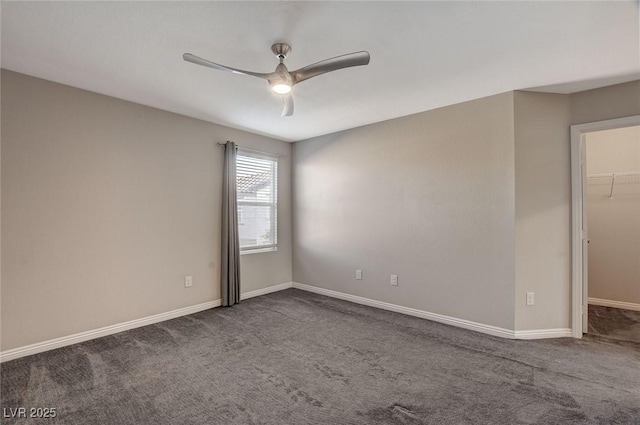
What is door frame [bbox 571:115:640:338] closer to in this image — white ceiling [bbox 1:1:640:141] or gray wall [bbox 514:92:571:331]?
gray wall [bbox 514:92:571:331]

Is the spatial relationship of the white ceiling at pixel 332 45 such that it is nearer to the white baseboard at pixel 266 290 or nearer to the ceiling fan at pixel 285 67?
the ceiling fan at pixel 285 67

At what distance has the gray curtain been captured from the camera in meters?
3.89

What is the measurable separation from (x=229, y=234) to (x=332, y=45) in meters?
2.64

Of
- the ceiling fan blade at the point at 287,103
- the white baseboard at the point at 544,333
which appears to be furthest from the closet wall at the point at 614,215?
the ceiling fan blade at the point at 287,103

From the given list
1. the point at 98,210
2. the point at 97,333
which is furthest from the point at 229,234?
the point at 97,333

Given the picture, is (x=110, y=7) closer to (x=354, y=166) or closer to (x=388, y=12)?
(x=388, y=12)

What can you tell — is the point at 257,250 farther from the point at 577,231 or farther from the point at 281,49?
the point at 577,231

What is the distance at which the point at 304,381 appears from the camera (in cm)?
221

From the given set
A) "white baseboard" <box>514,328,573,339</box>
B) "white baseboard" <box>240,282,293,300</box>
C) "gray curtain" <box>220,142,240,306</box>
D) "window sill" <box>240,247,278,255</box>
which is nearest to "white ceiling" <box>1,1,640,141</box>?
"gray curtain" <box>220,142,240,306</box>

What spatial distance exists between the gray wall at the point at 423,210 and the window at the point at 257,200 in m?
0.57

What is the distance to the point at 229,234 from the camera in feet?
12.8

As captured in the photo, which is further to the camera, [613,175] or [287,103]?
[613,175]

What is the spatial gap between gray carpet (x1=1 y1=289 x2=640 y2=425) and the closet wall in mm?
1471

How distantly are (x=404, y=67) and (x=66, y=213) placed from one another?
327 cm
